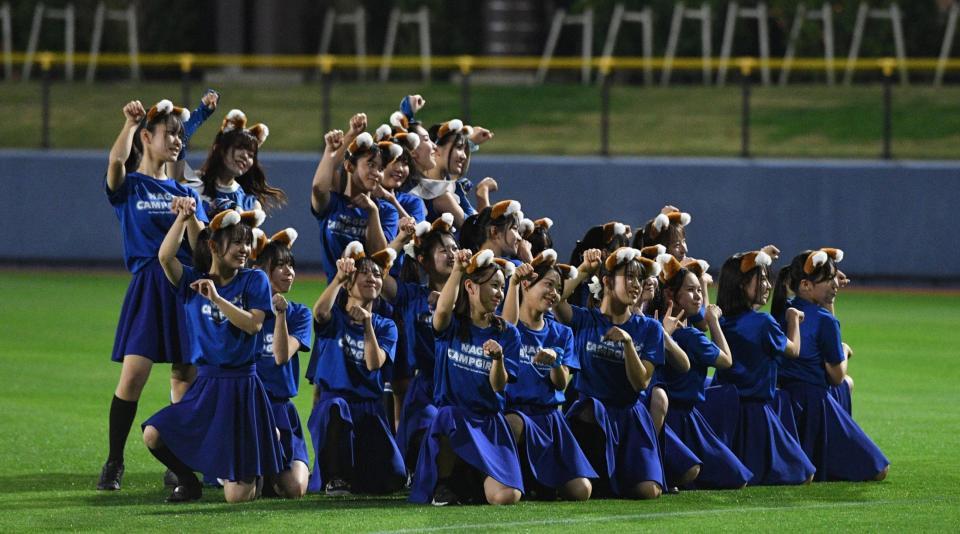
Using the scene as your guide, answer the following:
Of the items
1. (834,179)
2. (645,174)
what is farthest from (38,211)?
(834,179)

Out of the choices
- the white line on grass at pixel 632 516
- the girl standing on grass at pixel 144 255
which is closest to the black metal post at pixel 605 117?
the girl standing on grass at pixel 144 255

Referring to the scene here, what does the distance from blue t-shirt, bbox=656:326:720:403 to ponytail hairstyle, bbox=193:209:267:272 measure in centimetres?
211

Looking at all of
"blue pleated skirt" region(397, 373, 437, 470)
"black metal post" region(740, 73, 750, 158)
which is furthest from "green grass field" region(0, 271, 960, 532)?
"black metal post" region(740, 73, 750, 158)

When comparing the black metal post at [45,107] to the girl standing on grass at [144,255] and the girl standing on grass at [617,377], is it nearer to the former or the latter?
the girl standing on grass at [144,255]

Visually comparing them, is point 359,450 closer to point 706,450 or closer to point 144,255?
point 144,255

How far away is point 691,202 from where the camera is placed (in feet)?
60.7

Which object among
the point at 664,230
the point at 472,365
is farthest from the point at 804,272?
the point at 472,365

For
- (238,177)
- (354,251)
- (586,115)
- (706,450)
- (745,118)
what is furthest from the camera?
(586,115)

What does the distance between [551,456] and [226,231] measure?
1.82 meters

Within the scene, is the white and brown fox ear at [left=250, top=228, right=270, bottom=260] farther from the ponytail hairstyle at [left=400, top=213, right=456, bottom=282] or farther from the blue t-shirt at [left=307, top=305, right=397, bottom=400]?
the ponytail hairstyle at [left=400, top=213, right=456, bottom=282]

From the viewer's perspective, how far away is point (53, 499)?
7902 mm

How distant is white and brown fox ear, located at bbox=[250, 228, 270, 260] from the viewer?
8.01 m

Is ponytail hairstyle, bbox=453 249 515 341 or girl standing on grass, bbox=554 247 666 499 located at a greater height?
ponytail hairstyle, bbox=453 249 515 341

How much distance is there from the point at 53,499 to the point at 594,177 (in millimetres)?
11556
